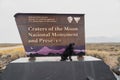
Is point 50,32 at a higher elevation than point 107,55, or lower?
higher

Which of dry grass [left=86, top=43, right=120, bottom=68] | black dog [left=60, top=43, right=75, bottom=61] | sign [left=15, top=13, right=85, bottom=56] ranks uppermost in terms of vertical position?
sign [left=15, top=13, right=85, bottom=56]

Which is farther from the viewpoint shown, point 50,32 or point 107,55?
point 107,55

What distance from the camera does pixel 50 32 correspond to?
45.2 feet

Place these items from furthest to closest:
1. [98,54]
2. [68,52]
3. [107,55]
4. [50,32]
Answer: [107,55] < [98,54] < [50,32] < [68,52]

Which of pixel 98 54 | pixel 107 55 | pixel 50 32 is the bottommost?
pixel 107 55

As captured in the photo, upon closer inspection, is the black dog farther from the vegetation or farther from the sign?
the vegetation

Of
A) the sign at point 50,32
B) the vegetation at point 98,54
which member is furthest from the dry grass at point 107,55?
the sign at point 50,32

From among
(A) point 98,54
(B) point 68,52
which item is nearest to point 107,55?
(A) point 98,54

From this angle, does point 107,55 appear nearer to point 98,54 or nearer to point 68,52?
point 98,54

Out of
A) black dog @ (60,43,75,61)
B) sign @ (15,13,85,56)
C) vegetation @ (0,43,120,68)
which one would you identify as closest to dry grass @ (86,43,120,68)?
vegetation @ (0,43,120,68)

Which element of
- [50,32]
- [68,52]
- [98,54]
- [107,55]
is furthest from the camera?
[107,55]

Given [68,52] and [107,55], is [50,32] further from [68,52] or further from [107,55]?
[107,55]

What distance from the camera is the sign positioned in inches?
537

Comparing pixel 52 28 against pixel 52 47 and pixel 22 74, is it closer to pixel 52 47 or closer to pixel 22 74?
pixel 52 47
